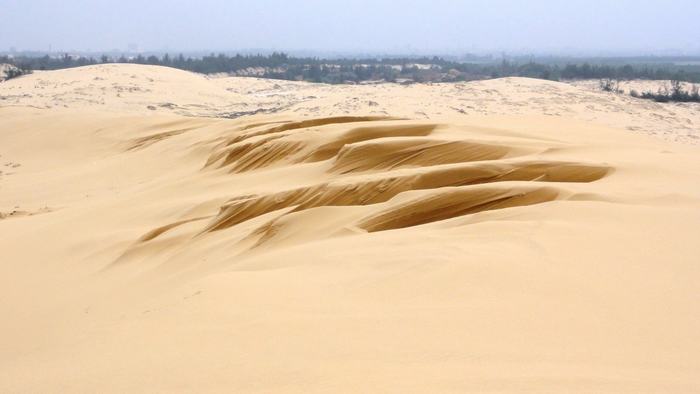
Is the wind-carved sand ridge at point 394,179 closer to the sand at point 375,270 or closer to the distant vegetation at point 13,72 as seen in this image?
the sand at point 375,270

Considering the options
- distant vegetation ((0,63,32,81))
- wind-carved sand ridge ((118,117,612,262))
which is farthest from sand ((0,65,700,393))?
distant vegetation ((0,63,32,81))

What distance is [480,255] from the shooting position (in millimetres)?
3207

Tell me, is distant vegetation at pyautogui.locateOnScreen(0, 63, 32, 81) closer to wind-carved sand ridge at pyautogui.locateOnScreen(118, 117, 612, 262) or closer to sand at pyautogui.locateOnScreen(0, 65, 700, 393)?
sand at pyautogui.locateOnScreen(0, 65, 700, 393)

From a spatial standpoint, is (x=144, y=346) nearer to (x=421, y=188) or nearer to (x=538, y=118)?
(x=421, y=188)

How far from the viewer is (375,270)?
130 inches

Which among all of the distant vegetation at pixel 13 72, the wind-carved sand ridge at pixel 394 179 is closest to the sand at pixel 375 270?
the wind-carved sand ridge at pixel 394 179

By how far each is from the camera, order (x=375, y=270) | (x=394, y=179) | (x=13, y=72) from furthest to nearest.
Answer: (x=13, y=72) < (x=394, y=179) < (x=375, y=270)

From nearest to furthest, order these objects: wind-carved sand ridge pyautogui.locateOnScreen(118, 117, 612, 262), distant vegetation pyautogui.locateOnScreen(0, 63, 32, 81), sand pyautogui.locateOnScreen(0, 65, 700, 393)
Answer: sand pyautogui.locateOnScreen(0, 65, 700, 393), wind-carved sand ridge pyautogui.locateOnScreen(118, 117, 612, 262), distant vegetation pyautogui.locateOnScreen(0, 63, 32, 81)

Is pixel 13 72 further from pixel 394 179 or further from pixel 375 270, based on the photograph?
pixel 375 270

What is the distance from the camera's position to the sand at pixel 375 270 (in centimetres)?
224

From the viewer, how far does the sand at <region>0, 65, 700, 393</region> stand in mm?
2240

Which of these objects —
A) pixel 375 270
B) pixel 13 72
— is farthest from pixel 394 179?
pixel 13 72

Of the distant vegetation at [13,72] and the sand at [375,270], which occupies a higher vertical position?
the distant vegetation at [13,72]

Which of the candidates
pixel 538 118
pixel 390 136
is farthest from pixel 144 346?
pixel 538 118
